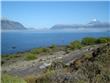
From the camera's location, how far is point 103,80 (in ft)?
25.6

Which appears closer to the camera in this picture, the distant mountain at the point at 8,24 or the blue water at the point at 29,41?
the distant mountain at the point at 8,24

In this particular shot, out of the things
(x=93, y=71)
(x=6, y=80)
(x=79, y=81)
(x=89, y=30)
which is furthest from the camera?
(x=89, y=30)

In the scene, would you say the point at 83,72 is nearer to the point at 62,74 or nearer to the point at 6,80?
the point at 62,74

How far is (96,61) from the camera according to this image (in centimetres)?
884

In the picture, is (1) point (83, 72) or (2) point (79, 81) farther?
(1) point (83, 72)

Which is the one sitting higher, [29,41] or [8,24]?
[8,24]

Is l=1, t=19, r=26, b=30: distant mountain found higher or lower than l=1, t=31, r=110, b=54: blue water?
higher

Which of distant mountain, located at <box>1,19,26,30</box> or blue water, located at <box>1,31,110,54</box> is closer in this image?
distant mountain, located at <box>1,19,26,30</box>

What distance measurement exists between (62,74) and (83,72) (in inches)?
22.5

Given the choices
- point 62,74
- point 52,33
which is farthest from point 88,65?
point 52,33

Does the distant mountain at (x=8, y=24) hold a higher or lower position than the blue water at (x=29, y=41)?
higher

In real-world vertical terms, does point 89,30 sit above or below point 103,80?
below

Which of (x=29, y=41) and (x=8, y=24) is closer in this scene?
(x=8, y=24)

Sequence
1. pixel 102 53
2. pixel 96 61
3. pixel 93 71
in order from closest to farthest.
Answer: pixel 93 71
pixel 96 61
pixel 102 53
